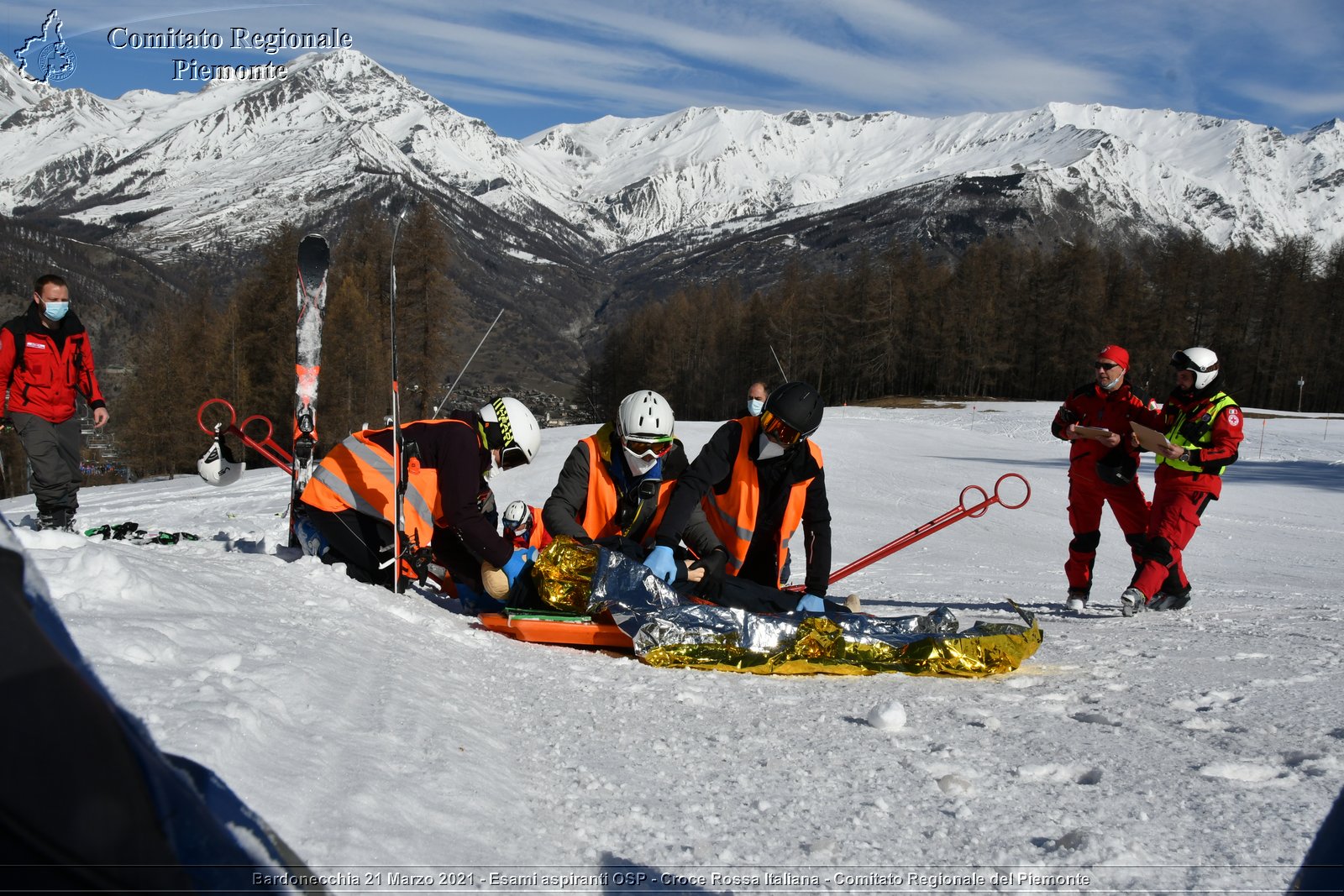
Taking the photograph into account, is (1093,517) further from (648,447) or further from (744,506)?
(648,447)

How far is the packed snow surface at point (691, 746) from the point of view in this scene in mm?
2178

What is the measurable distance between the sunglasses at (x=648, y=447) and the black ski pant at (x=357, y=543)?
1.69 m

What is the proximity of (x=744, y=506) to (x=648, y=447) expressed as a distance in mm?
745

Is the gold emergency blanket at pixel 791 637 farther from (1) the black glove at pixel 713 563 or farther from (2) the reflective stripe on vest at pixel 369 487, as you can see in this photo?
(2) the reflective stripe on vest at pixel 369 487

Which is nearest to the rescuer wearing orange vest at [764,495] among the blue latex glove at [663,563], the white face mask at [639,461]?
the blue latex glove at [663,563]

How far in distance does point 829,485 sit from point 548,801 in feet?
46.3

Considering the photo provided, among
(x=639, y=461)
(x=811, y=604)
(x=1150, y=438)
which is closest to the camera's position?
(x=811, y=604)

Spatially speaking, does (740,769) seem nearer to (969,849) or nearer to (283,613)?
(969,849)

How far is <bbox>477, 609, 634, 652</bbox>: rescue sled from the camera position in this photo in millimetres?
4711

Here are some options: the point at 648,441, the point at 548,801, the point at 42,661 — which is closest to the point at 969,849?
the point at 548,801

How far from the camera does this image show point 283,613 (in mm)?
3928

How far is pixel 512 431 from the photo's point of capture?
559 centimetres

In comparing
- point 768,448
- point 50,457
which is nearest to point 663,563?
point 768,448

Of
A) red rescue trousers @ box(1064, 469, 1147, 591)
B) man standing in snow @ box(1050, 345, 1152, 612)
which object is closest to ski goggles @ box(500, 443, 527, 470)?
man standing in snow @ box(1050, 345, 1152, 612)
